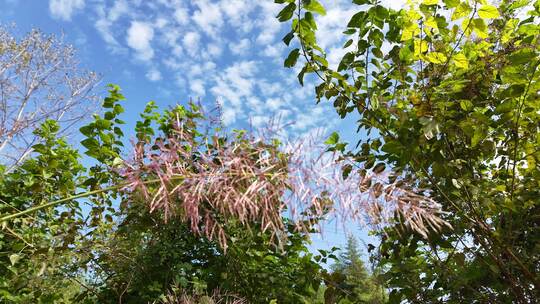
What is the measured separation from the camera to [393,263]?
1.90m

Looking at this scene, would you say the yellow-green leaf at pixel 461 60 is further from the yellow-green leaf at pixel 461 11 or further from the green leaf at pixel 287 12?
the green leaf at pixel 287 12

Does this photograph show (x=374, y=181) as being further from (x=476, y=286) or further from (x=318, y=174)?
(x=476, y=286)

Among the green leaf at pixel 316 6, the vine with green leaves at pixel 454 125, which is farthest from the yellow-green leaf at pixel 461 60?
the green leaf at pixel 316 6

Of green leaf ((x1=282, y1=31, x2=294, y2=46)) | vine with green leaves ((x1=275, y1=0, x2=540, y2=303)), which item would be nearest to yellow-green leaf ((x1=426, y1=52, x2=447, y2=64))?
vine with green leaves ((x1=275, y1=0, x2=540, y2=303))

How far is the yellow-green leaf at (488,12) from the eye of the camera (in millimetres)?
1396

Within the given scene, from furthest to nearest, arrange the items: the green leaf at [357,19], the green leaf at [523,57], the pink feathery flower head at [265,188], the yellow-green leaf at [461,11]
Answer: the green leaf at [357,19] → the yellow-green leaf at [461,11] → the green leaf at [523,57] → the pink feathery flower head at [265,188]

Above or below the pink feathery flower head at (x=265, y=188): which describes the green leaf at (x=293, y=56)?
above

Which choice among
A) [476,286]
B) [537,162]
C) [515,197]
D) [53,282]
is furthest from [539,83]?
[53,282]

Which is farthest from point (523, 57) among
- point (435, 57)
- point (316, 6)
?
point (316, 6)

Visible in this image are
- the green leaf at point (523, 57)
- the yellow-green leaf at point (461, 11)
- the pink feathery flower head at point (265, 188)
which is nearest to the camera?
the pink feathery flower head at point (265, 188)

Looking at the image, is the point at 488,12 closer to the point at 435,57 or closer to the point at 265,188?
the point at 435,57

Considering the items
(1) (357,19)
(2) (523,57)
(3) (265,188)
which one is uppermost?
(1) (357,19)

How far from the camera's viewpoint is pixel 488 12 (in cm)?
141

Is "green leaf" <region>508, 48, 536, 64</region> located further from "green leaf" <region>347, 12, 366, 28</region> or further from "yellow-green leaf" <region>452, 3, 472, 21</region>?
"green leaf" <region>347, 12, 366, 28</region>
